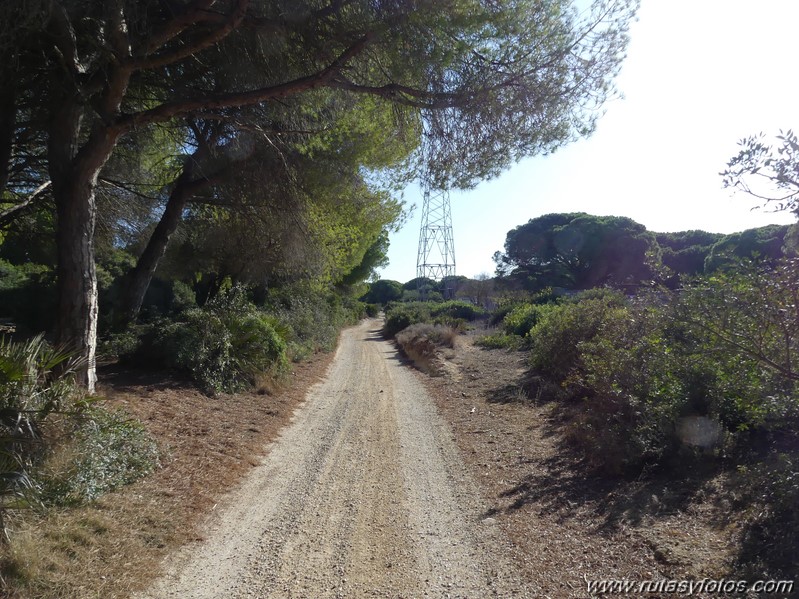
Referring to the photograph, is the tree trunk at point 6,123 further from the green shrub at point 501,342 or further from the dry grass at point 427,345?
the green shrub at point 501,342

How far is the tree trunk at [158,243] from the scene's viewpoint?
36.9 ft

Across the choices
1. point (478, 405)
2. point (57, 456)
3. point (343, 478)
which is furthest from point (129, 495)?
point (478, 405)

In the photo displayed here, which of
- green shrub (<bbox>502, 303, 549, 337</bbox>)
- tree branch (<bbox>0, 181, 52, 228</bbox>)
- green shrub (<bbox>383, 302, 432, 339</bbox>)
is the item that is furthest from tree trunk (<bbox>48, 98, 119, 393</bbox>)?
green shrub (<bbox>383, 302, 432, 339</bbox>)

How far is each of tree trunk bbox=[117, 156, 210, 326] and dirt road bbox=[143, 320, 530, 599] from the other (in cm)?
535

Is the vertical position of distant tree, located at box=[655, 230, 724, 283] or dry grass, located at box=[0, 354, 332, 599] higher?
distant tree, located at box=[655, 230, 724, 283]

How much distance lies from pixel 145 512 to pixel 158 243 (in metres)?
7.67

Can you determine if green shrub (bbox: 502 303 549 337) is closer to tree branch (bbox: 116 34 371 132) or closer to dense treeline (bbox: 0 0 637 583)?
dense treeline (bbox: 0 0 637 583)

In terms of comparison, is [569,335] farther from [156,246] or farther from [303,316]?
[303,316]

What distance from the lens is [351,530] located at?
482cm

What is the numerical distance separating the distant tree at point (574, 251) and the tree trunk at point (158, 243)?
20.0 metres

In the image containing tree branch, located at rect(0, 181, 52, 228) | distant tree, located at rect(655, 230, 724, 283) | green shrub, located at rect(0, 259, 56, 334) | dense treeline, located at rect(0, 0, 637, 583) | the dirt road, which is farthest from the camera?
distant tree, located at rect(655, 230, 724, 283)

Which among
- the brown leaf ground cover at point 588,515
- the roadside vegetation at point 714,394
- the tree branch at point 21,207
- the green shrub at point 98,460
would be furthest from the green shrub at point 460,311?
the green shrub at point 98,460

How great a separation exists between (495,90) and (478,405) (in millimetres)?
6166

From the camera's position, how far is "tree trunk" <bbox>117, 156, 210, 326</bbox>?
11.2 m
